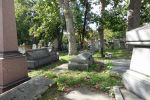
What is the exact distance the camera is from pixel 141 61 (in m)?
5.11

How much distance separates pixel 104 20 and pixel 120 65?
5.29 m

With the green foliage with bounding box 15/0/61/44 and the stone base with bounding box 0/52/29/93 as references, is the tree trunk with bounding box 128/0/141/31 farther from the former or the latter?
the stone base with bounding box 0/52/29/93

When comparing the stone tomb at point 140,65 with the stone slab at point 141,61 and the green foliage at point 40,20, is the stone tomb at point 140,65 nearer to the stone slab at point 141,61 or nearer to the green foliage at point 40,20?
the stone slab at point 141,61

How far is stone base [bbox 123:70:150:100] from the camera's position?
4564 mm

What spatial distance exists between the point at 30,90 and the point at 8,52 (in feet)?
6.14

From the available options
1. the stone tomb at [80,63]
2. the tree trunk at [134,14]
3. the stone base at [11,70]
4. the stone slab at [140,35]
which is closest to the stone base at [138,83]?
the stone slab at [140,35]

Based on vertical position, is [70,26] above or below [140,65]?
above

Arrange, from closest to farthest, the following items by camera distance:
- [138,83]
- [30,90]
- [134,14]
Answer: [138,83] < [30,90] < [134,14]

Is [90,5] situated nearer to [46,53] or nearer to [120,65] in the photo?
[46,53]

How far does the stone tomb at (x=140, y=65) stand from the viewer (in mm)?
4645

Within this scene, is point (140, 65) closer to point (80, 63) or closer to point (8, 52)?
point (8, 52)

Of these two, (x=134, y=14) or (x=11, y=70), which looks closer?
(x=11, y=70)

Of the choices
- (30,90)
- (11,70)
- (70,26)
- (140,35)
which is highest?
(70,26)

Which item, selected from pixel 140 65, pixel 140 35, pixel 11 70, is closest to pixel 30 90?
pixel 11 70
